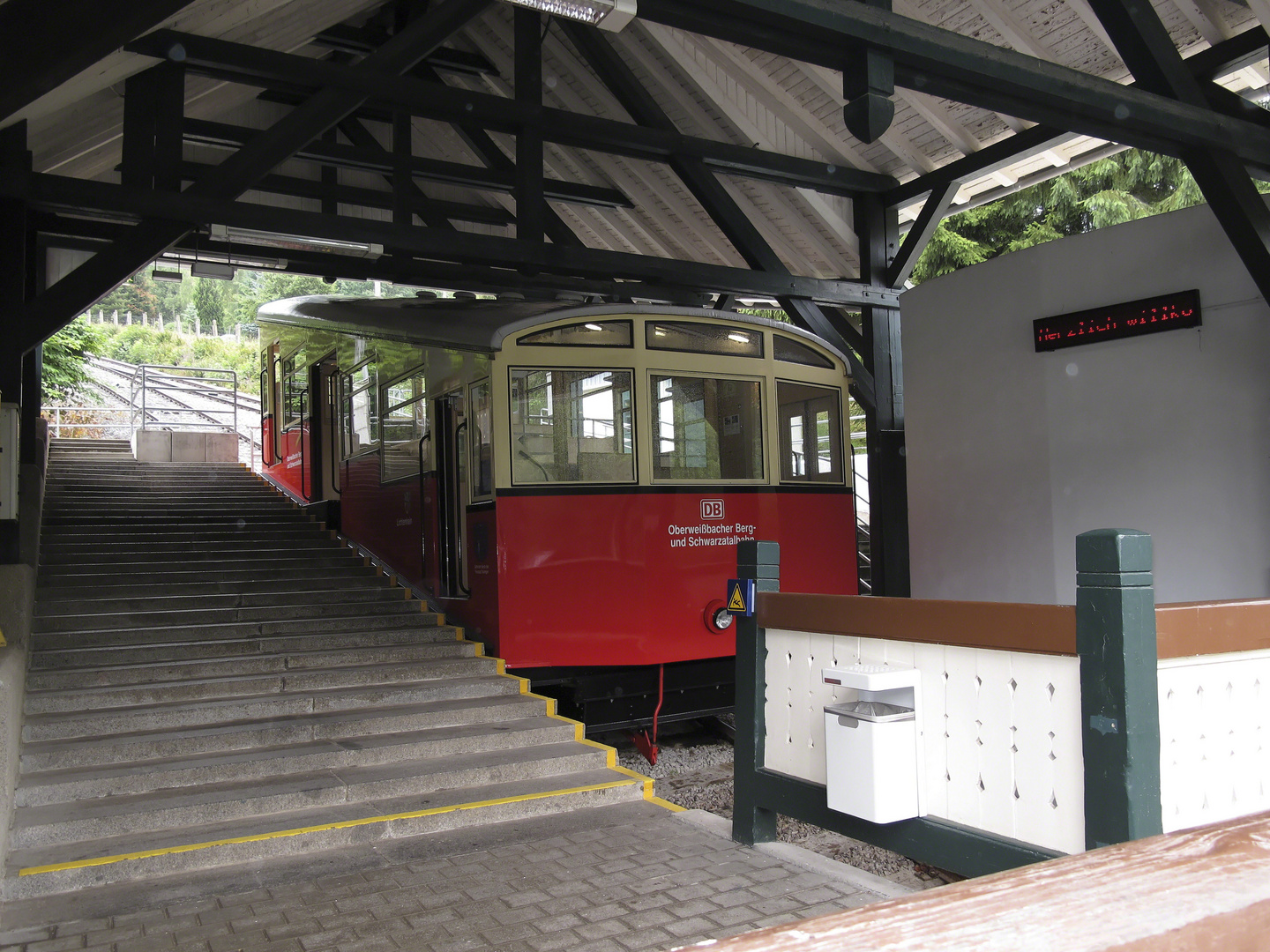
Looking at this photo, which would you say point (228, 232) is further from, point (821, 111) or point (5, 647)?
point (821, 111)

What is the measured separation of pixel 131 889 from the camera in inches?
155

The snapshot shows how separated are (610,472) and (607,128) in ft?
10.9

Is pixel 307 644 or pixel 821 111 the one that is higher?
pixel 821 111

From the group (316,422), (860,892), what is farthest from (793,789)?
(316,422)

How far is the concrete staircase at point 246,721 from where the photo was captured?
4.46 metres

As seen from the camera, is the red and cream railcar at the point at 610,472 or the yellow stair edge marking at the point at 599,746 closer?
the yellow stair edge marking at the point at 599,746

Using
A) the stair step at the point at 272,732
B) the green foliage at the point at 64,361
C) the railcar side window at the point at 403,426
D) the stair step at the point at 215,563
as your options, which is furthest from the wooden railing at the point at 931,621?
the green foliage at the point at 64,361

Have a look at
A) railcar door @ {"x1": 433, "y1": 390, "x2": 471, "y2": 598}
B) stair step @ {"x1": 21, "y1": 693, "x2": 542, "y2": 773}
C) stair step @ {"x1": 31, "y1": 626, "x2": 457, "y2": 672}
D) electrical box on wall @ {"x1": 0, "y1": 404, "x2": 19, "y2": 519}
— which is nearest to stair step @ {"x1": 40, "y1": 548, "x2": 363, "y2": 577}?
stair step @ {"x1": 31, "y1": 626, "x2": 457, "y2": 672}

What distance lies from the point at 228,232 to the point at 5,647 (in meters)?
3.17

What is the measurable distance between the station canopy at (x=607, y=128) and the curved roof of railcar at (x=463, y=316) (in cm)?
48

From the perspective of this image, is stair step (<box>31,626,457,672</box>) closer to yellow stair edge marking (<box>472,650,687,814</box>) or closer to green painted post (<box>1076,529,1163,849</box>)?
yellow stair edge marking (<box>472,650,687,814</box>)

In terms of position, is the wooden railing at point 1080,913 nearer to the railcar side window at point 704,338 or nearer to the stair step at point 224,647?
the railcar side window at point 704,338

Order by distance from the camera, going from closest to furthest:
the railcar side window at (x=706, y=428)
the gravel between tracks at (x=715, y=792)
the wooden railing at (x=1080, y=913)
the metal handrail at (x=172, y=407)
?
1. the wooden railing at (x=1080, y=913)
2. the gravel between tracks at (x=715, y=792)
3. the railcar side window at (x=706, y=428)
4. the metal handrail at (x=172, y=407)

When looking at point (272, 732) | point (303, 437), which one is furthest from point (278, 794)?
point (303, 437)
